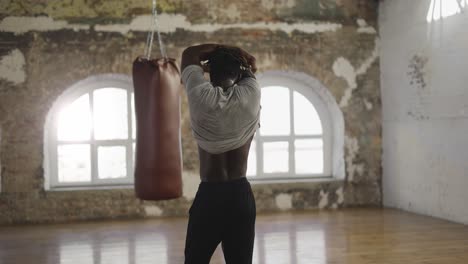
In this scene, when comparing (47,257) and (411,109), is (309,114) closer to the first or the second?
(411,109)

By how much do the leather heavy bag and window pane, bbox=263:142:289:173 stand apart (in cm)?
350

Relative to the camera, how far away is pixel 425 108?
6504mm

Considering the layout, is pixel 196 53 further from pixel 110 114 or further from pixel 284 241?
pixel 110 114

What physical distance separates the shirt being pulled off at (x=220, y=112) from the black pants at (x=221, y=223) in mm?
187

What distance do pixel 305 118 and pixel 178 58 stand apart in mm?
1981

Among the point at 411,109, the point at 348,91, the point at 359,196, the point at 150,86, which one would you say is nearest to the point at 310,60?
the point at 348,91

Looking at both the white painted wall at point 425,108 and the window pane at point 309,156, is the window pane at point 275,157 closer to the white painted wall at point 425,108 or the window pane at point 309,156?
the window pane at point 309,156

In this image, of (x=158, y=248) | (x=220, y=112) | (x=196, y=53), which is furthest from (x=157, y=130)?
(x=220, y=112)

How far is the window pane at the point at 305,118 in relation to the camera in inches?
299

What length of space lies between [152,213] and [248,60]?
4584 mm

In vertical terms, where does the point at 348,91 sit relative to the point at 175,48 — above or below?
below

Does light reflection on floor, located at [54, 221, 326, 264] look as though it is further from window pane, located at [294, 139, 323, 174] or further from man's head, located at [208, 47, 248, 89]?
man's head, located at [208, 47, 248, 89]

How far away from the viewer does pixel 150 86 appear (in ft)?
13.3

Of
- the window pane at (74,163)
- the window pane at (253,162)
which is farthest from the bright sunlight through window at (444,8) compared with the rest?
the window pane at (74,163)
